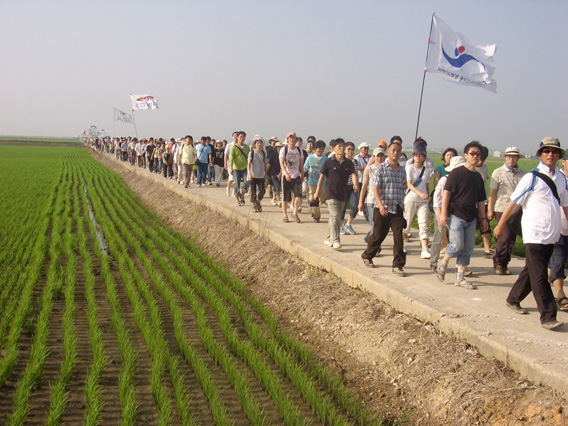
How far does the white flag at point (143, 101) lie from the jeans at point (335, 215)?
1017 inches

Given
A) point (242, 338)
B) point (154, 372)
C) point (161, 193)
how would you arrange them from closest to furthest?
point (154, 372)
point (242, 338)
point (161, 193)

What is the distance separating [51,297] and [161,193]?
10867 millimetres

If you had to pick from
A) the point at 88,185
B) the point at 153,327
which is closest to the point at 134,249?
the point at 153,327

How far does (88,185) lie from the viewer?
2106cm

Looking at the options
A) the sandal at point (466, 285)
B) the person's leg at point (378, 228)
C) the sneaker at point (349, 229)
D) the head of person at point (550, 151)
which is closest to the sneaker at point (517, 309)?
the sandal at point (466, 285)

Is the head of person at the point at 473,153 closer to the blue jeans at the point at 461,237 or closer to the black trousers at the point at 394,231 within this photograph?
the blue jeans at the point at 461,237

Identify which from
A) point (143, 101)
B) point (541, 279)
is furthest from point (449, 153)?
point (143, 101)

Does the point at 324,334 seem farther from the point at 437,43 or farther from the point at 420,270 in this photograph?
the point at 437,43

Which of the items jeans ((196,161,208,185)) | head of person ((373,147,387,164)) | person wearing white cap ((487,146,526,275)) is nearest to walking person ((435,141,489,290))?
person wearing white cap ((487,146,526,275))

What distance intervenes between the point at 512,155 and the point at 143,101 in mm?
27956

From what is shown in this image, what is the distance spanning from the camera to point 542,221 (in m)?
4.14

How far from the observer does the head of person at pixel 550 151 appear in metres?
4.29

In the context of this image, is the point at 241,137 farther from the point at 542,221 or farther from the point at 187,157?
the point at 542,221

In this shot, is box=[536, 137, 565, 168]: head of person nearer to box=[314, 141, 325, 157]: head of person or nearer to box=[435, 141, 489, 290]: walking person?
box=[435, 141, 489, 290]: walking person
